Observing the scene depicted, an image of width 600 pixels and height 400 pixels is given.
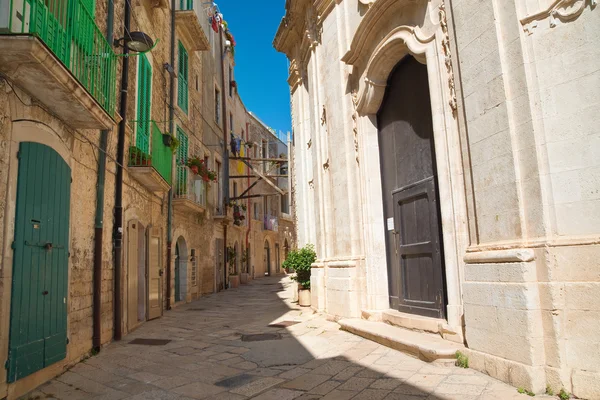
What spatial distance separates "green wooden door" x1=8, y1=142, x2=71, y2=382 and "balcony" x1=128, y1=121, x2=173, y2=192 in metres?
2.69

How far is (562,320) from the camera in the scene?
3.60m

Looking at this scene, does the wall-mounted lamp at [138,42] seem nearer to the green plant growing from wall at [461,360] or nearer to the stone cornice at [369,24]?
the stone cornice at [369,24]

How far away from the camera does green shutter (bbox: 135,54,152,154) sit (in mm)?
8828

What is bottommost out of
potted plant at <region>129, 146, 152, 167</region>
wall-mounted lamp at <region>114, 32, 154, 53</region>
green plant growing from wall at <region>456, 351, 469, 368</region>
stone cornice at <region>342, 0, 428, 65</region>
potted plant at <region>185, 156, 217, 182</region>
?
green plant growing from wall at <region>456, 351, 469, 368</region>

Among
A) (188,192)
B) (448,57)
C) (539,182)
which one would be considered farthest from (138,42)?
(539,182)

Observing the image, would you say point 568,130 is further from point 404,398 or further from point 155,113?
point 155,113

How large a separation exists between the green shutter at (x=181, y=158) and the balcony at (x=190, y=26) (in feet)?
10.6

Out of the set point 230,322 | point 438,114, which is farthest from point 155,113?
point 438,114

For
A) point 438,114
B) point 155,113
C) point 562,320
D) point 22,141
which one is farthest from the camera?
point 155,113

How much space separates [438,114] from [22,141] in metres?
4.61

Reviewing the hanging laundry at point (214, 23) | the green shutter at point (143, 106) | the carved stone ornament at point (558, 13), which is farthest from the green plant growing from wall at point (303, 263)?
the hanging laundry at point (214, 23)

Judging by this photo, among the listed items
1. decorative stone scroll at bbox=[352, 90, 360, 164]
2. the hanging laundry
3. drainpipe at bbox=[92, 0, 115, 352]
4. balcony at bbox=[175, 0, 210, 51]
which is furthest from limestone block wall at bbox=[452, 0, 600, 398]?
the hanging laundry

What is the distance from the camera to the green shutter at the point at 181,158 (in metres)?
12.4

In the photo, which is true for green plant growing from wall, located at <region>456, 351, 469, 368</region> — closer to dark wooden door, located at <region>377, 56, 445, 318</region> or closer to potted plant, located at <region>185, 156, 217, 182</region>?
dark wooden door, located at <region>377, 56, 445, 318</region>
